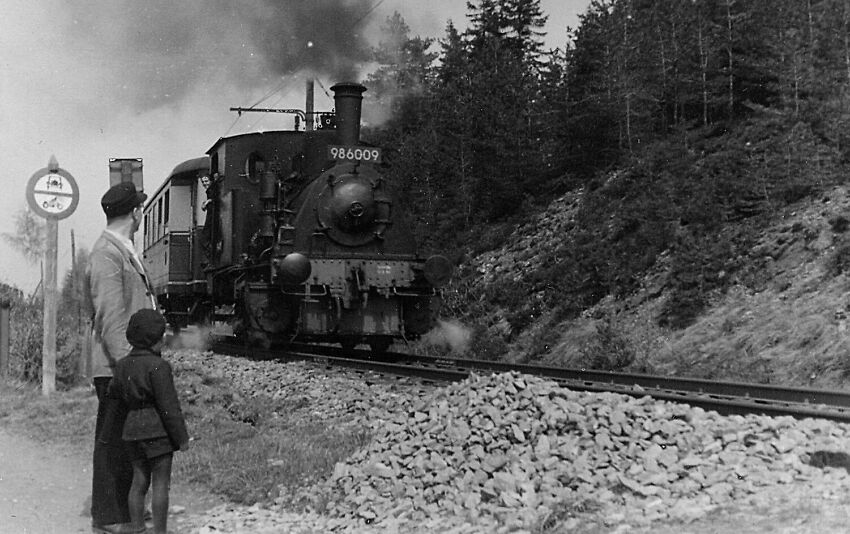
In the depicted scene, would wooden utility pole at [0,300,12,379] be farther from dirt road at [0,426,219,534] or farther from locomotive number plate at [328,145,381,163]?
locomotive number plate at [328,145,381,163]

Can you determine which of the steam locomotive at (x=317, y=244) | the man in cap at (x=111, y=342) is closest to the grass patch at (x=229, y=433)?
the man in cap at (x=111, y=342)

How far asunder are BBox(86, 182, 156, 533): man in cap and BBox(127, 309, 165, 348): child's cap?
311 millimetres

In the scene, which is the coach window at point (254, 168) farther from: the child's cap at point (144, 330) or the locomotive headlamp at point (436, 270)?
the child's cap at point (144, 330)

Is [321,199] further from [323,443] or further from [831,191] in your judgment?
[831,191]

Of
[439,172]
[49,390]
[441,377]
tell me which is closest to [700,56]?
[439,172]

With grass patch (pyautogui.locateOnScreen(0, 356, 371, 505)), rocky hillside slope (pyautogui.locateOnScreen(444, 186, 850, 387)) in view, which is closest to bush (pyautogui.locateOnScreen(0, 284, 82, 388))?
grass patch (pyautogui.locateOnScreen(0, 356, 371, 505))

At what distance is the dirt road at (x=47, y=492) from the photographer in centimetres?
579

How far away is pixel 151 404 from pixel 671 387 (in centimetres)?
711

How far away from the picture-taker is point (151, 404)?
16.4 feet

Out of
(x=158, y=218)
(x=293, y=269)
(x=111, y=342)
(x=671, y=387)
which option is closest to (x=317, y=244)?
(x=293, y=269)

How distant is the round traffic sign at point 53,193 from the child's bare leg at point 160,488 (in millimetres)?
6421

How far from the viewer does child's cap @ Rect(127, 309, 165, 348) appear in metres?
5.04

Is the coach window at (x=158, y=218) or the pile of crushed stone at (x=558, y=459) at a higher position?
the coach window at (x=158, y=218)

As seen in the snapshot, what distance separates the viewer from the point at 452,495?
553 cm
